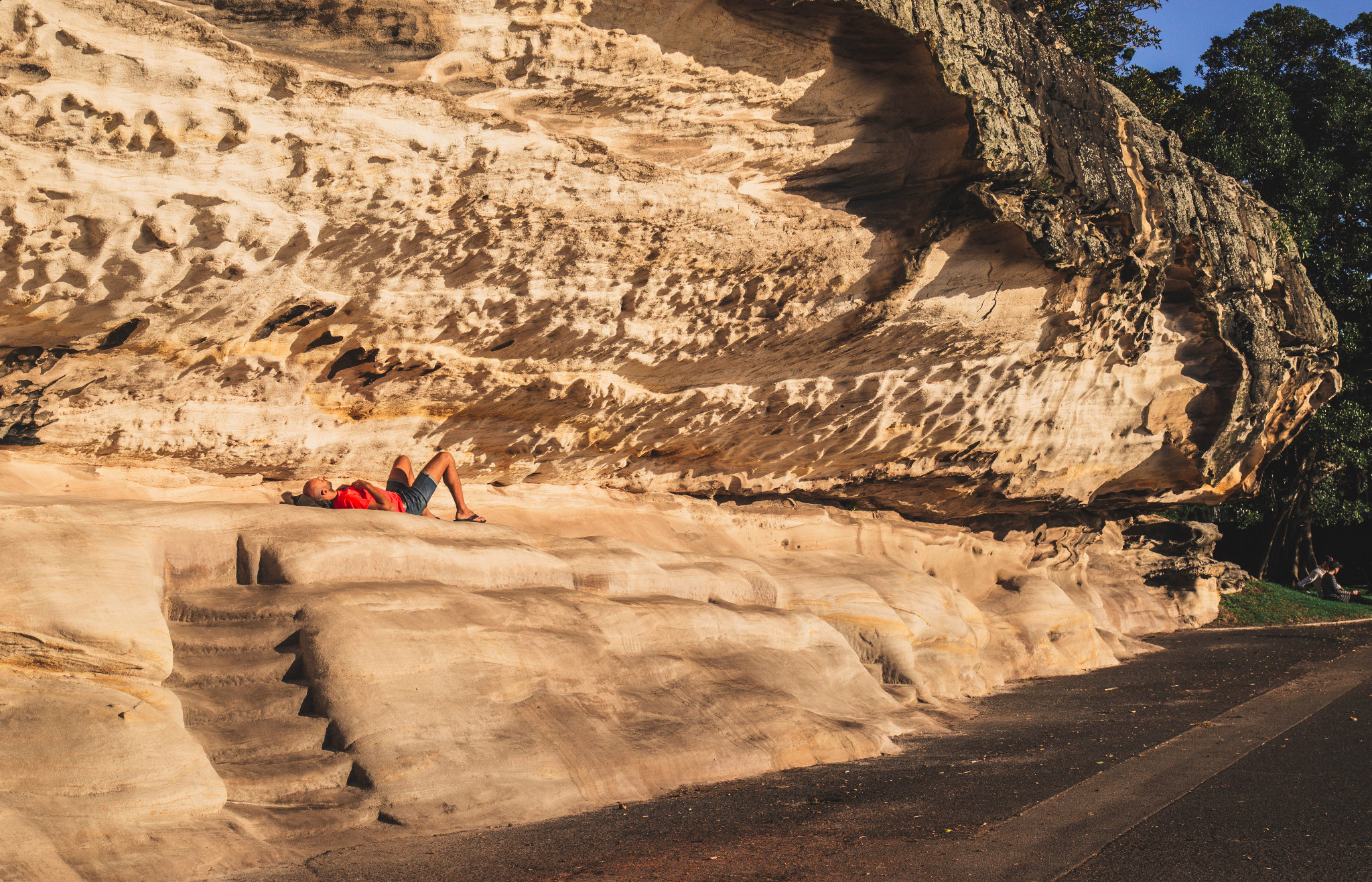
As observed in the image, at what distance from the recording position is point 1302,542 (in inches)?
866

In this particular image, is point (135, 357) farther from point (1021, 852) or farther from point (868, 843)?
point (1021, 852)

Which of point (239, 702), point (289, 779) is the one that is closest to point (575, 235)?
point (239, 702)

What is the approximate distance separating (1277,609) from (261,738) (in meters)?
17.8

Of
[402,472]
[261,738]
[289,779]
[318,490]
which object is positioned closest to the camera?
[289,779]

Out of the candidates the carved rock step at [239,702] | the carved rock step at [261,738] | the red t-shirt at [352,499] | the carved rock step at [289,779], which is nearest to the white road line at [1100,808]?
the carved rock step at [289,779]

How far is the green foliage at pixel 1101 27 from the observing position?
1545cm

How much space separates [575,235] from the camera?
6.22 m

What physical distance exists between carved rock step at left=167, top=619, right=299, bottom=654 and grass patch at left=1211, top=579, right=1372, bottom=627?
52.5 feet

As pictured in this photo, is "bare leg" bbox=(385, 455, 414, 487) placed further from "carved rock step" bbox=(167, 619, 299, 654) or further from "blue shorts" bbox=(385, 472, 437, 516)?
"carved rock step" bbox=(167, 619, 299, 654)

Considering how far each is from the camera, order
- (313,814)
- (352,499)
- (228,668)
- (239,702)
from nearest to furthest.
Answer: (313,814)
(239,702)
(228,668)
(352,499)

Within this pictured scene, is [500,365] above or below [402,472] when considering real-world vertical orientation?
above

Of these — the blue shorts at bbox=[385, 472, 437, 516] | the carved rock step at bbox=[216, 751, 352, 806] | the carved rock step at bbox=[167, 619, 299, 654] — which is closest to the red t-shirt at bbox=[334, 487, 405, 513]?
the blue shorts at bbox=[385, 472, 437, 516]

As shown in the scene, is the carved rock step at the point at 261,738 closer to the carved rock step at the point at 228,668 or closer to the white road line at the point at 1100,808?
the carved rock step at the point at 228,668

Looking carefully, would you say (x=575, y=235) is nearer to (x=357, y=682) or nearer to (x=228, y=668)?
(x=357, y=682)
